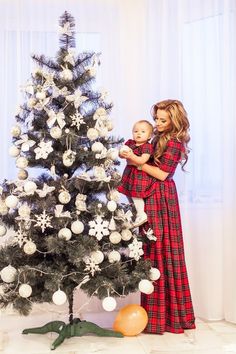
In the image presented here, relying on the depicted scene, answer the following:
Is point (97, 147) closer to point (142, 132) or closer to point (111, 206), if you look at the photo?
point (111, 206)

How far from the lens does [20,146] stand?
246 centimetres

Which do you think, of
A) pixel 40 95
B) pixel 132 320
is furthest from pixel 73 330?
pixel 40 95

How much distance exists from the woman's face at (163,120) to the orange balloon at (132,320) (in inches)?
41.4

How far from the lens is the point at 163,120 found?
2816 millimetres

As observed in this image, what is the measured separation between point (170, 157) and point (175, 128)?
7.8 inches

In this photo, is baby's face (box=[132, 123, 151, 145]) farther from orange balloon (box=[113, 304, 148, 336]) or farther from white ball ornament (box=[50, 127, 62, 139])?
orange balloon (box=[113, 304, 148, 336])

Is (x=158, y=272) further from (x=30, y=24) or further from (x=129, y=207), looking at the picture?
(x=30, y=24)

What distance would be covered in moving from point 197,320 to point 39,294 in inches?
44.5

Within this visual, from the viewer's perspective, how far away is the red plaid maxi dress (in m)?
2.72

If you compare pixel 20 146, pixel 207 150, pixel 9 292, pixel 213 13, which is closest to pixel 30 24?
pixel 20 146

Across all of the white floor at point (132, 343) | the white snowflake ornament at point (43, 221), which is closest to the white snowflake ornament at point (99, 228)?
the white snowflake ornament at point (43, 221)

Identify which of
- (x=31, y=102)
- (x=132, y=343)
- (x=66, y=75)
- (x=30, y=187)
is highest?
(x=66, y=75)

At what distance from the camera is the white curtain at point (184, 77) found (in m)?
2.97

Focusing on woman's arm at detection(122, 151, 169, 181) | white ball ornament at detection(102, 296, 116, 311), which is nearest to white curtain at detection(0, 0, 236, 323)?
woman's arm at detection(122, 151, 169, 181)
